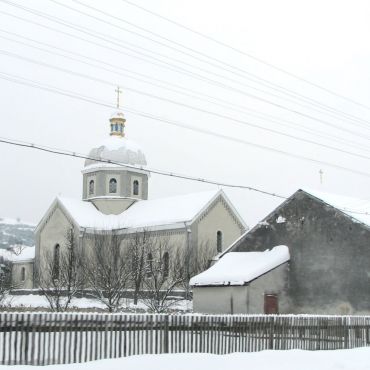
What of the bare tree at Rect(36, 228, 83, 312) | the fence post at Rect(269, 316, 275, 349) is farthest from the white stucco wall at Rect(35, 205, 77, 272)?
the fence post at Rect(269, 316, 275, 349)

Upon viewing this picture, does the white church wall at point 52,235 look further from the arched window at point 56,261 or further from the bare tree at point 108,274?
the bare tree at point 108,274

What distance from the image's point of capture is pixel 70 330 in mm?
15320

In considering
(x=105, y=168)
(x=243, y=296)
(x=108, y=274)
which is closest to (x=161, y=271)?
(x=108, y=274)

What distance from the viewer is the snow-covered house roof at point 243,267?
3088cm

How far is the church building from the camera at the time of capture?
54812mm

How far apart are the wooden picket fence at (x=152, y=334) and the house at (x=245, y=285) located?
8908 millimetres

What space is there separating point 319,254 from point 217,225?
82.1ft

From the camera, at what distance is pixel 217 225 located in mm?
55688

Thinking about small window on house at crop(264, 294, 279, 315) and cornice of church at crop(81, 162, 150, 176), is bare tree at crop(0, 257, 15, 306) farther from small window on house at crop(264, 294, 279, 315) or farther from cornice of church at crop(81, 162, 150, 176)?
small window on house at crop(264, 294, 279, 315)

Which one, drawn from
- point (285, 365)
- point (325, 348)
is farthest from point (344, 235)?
point (285, 365)

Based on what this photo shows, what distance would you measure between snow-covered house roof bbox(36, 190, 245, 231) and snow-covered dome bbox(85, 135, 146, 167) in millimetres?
4338

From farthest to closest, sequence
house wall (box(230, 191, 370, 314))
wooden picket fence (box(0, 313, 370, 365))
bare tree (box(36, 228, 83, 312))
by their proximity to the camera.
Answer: bare tree (box(36, 228, 83, 312)) < house wall (box(230, 191, 370, 314)) < wooden picket fence (box(0, 313, 370, 365))

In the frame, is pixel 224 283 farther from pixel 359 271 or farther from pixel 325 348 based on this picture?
pixel 325 348

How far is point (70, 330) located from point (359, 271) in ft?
56.8
